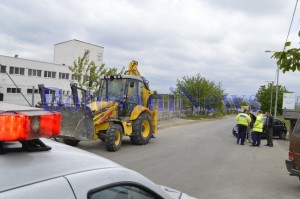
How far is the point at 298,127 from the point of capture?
7891 millimetres

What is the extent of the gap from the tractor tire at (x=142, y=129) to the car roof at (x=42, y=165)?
12.5 metres

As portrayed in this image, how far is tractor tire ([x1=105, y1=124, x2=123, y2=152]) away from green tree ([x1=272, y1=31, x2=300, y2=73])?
23.5 ft

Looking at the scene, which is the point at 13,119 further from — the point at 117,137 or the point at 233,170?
the point at 117,137

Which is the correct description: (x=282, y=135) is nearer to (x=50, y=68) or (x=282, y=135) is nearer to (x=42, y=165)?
(x=42, y=165)

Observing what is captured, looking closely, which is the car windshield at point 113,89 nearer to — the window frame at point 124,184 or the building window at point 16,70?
the window frame at point 124,184

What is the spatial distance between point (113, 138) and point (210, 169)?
3.76m

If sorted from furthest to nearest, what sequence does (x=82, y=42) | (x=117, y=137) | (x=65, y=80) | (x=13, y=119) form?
(x=82, y=42)
(x=65, y=80)
(x=117, y=137)
(x=13, y=119)

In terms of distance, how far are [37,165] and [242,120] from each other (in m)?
16.7

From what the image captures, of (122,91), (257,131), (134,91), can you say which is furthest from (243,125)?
(122,91)

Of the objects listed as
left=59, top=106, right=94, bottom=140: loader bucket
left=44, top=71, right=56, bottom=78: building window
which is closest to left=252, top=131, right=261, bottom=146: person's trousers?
left=59, top=106, right=94, bottom=140: loader bucket

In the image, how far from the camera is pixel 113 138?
1234 centimetres

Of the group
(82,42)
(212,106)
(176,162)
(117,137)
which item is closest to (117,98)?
(117,137)

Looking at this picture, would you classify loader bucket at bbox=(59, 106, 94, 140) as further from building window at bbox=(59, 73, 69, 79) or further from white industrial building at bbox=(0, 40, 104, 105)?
building window at bbox=(59, 73, 69, 79)

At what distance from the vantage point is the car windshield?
14.6 meters
